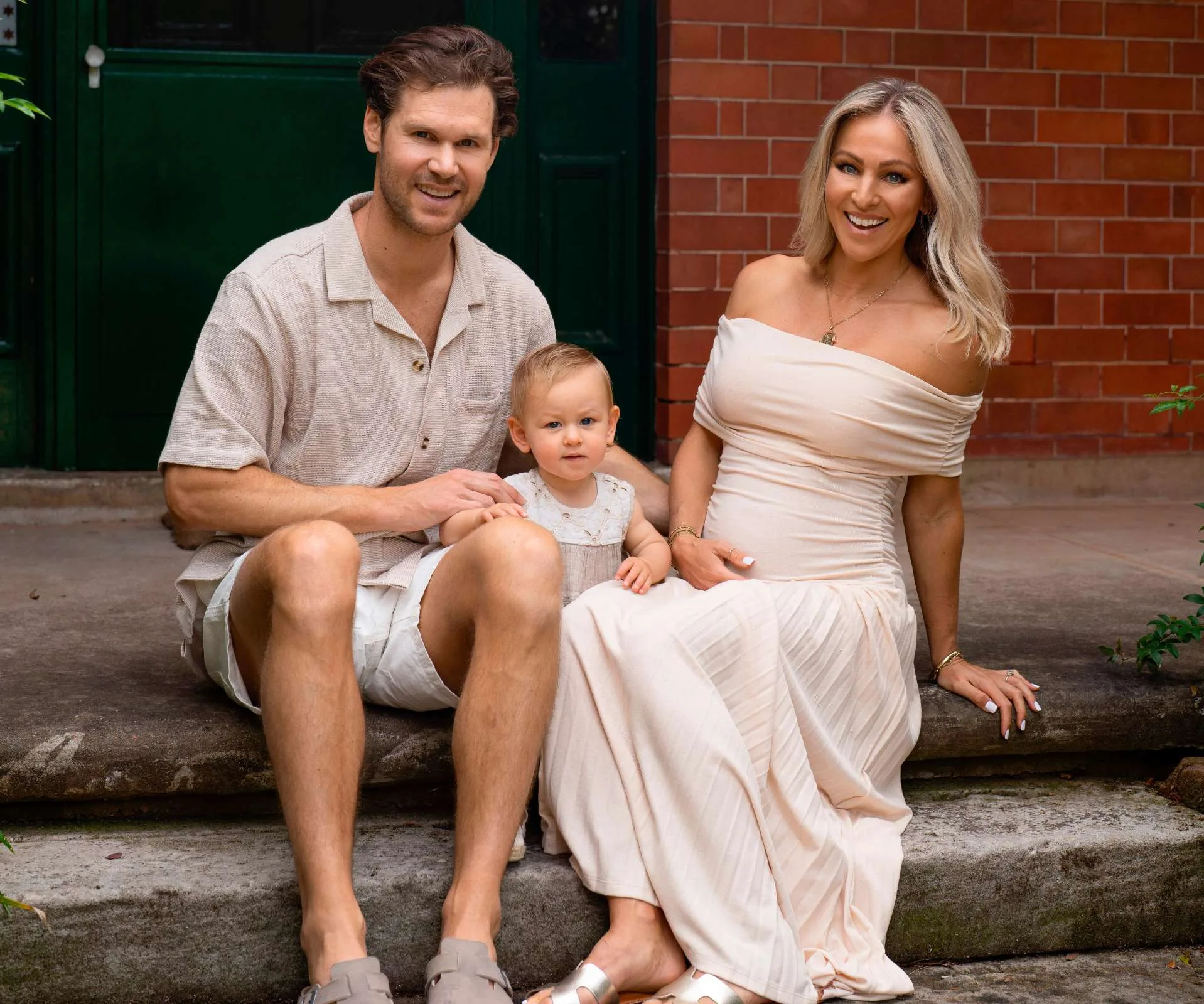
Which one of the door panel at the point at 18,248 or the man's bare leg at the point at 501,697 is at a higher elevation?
the door panel at the point at 18,248

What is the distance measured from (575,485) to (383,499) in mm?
377

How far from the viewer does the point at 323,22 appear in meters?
5.39

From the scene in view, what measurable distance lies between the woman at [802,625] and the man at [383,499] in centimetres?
18

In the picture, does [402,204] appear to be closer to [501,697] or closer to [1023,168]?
[501,697]

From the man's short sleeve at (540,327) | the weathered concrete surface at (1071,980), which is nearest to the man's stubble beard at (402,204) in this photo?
the man's short sleeve at (540,327)

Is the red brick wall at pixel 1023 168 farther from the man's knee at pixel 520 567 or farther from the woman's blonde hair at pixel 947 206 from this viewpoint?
the man's knee at pixel 520 567

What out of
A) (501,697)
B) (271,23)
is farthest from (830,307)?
(271,23)

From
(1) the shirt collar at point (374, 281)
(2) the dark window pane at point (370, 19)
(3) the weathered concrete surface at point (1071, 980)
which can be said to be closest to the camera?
(3) the weathered concrete surface at point (1071, 980)

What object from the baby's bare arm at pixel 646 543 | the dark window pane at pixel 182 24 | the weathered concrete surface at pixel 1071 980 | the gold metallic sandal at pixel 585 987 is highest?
the dark window pane at pixel 182 24

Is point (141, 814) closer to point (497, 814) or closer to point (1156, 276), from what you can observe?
point (497, 814)

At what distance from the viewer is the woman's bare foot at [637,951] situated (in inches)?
107

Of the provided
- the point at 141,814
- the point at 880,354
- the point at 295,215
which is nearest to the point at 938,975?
the point at 880,354

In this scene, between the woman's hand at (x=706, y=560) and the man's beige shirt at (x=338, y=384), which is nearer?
the man's beige shirt at (x=338, y=384)

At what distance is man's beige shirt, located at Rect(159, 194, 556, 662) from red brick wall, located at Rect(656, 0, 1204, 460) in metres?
2.26
